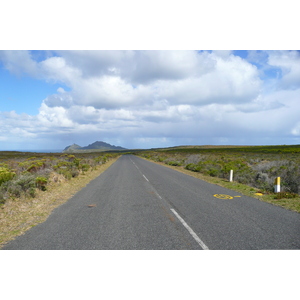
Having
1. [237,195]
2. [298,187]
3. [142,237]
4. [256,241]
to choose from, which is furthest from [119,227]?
[298,187]

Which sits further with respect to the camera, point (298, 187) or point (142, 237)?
point (298, 187)

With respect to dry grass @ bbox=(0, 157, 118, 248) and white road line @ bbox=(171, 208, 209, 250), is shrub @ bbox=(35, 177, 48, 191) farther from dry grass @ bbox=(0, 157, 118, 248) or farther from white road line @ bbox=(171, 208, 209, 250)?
white road line @ bbox=(171, 208, 209, 250)

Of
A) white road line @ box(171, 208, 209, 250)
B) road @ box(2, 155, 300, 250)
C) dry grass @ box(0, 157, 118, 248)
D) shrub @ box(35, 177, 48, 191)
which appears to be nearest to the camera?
white road line @ box(171, 208, 209, 250)

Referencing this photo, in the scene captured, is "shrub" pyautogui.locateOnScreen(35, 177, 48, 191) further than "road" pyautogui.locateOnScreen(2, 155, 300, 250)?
Yes

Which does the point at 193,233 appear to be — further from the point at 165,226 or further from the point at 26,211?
the point at 26,211

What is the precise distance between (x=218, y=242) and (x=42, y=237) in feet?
12.7

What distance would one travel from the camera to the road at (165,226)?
468 cm

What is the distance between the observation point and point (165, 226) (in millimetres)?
5770

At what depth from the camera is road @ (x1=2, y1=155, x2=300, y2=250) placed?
4676 mm

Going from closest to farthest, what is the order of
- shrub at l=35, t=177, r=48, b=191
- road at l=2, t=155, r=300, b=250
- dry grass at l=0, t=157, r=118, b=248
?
road at l=2, t=155, r=300, b=250 < dry grass at l=0, t=157, r=118, b=248 < shrub at l=35, t=177, r=48, b=191

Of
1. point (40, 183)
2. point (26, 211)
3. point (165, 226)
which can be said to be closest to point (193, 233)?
point (165, 226)

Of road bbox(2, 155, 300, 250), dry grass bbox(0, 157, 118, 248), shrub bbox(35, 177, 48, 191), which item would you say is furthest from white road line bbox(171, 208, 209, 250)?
shrub bbox(35, 177, 48, 191)
